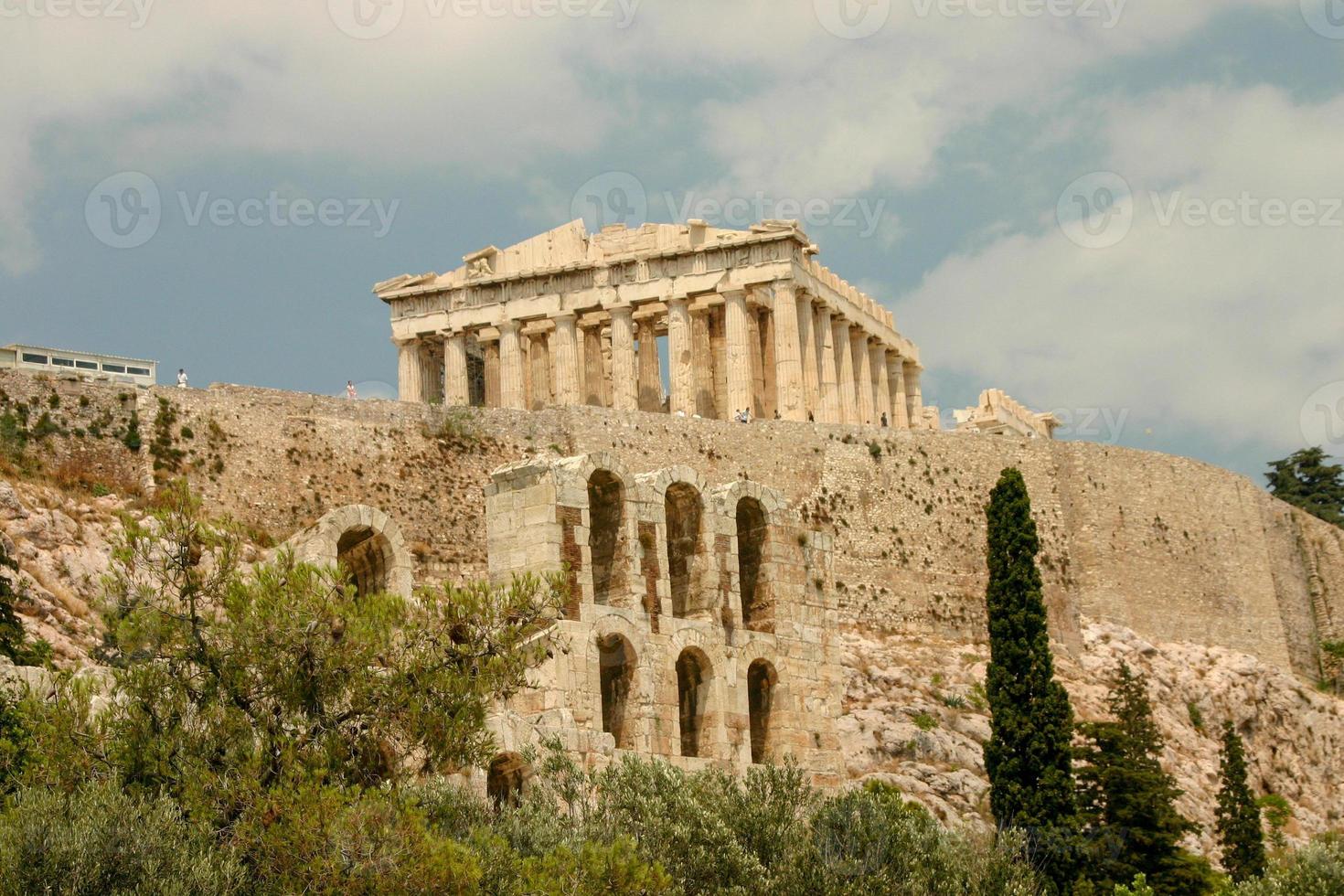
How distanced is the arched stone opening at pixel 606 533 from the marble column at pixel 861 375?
39673mm

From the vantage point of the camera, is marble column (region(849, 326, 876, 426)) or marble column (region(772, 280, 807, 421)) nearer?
marble column (region(772, 280, 807, 421))

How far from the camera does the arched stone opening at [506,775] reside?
3256 centimetres

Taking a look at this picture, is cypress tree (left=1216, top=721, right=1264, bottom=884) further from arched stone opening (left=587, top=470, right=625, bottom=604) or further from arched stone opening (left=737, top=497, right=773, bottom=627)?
arched stone opening (left=587, top=470, right=625, bottom=604)

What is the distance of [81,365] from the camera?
59.5 meters

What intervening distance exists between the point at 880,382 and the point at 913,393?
11.5 feet

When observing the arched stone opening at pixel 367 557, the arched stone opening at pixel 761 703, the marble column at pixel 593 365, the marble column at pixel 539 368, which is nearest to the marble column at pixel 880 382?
the marble column at pixel 593 365

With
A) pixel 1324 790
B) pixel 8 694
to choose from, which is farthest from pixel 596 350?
pixel 8 694

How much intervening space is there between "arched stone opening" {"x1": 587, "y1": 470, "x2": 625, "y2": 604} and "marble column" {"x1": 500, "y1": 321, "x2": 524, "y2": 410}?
3488cm

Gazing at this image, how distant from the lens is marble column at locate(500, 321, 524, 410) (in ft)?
238

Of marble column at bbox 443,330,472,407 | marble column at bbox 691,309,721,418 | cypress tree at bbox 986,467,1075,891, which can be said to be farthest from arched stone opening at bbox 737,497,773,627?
marble column at bbox 443,330,472,407

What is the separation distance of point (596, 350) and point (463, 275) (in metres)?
5.35

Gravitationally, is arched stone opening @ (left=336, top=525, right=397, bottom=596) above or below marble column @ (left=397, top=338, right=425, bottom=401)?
below

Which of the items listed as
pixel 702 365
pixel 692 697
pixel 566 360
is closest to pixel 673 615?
pixel 692 697

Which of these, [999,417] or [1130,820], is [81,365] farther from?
[999,417]
